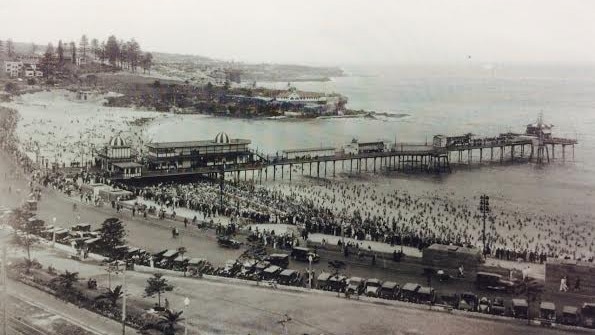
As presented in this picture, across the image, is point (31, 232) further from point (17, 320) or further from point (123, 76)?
point (123, 76)

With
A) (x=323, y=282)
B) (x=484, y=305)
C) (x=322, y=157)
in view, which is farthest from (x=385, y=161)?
(x=484, y=305)

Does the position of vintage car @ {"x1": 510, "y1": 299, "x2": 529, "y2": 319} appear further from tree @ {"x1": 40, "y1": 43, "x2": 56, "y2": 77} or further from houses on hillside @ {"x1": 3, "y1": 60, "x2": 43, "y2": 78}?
tree @ {"x1": 40, "y1": 43, "x2": 56, "y2": 77}

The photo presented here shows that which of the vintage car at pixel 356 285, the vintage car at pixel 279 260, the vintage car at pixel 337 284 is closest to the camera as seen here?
the vintage car at pixel 356 285

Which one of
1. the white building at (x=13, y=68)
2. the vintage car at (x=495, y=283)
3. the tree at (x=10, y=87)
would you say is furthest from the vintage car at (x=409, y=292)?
the white building at (x=13, y=68)

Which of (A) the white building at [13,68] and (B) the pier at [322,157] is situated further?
(A) the white building at [13,68]

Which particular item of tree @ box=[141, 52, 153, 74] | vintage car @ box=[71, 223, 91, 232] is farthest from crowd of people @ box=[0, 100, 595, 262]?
tree @ box=[141, 52, 153, 74]

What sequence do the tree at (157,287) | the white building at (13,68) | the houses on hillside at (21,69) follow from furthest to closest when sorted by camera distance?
1. the houses on hillside at (21,69)
2. the white building at (13,68)
3. the tree at (157,287)

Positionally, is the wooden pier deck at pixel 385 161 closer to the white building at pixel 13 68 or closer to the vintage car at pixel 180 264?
the white building at pixel 13 68
